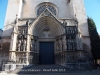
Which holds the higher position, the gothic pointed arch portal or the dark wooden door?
the gothic pointed arch portal

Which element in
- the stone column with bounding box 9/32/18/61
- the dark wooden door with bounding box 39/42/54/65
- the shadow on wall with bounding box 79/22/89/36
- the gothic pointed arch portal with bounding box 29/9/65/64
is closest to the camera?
the stone column with bounding box 9/32/18/61

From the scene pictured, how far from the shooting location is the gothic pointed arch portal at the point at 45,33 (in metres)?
13.1

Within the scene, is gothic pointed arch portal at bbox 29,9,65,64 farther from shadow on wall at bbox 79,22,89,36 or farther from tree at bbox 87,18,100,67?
tree at bbox 87,18,100,67

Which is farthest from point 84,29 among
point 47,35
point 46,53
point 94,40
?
point 46,53

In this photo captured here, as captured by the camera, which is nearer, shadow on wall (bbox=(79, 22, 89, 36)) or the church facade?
the church facade

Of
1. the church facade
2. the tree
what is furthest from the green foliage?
the church facade

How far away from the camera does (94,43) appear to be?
42.6ft

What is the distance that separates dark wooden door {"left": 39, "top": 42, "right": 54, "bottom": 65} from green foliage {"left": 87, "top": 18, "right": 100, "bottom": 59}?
4655 millimetres

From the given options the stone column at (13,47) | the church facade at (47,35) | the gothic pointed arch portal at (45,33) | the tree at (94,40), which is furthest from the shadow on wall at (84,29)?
the stone column at (13,47)

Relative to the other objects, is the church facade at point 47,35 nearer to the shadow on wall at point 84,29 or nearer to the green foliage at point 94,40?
the shadow on wall at point 84,29

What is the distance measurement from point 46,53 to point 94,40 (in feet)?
18.8

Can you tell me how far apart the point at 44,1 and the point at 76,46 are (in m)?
8.42

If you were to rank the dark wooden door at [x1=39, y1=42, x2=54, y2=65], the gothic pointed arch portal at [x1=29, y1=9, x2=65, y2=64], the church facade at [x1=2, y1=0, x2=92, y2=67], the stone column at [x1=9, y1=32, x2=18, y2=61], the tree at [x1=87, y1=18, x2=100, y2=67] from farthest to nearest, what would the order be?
1. the dark wooden door at [x1=39, y1=42, x2=54, y2=65]
2. the gothic pointed arch portal at [x1=29, y1=9, x2=65, y2=64]
3. the tree at [x1=87, y1=18, x2=100, y2=67]
4. the church facade at [x1=2, y1=0, x2=92, y2=67]
5. the stone column at [x1=9, y1=32, x2=18, y2=61]

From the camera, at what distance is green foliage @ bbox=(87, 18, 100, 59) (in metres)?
12.6
